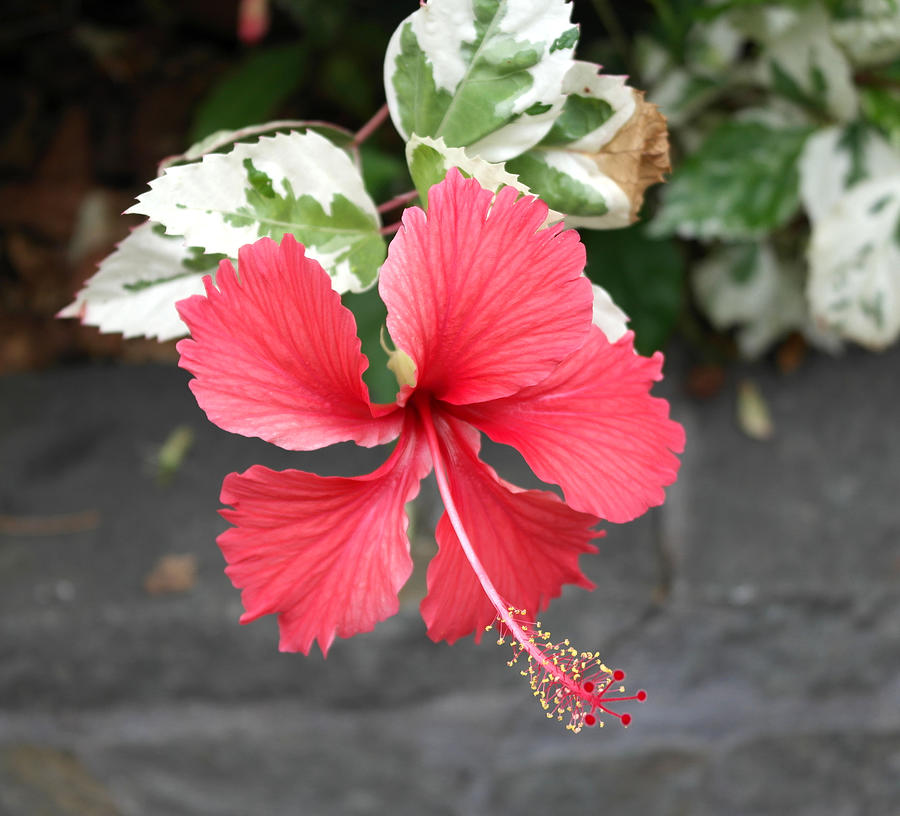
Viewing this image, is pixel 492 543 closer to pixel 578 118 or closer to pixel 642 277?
pixel 578 118

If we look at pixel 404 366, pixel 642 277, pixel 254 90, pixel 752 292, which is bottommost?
pixel 752 292

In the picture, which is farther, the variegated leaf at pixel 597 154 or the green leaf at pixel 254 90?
the green leaf at pixel 254 90

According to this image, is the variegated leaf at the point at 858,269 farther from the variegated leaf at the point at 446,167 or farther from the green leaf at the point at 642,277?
the variegated leaf at the point at 446,167

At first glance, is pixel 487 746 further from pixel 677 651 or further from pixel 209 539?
pixel 209 539

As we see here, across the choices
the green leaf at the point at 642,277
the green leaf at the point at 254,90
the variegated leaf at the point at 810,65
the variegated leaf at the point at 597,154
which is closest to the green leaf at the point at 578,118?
the variegated leaf at the point at 597,154

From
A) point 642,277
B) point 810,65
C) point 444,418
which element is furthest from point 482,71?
point 810,65

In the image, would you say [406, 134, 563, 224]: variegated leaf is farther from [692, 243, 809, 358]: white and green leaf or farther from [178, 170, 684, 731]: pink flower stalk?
[692, 243, 809, 358]: white and green leaf

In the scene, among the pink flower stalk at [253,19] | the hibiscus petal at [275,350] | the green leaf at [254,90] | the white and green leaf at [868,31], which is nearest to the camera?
the hibiscus petal at [275,350]
